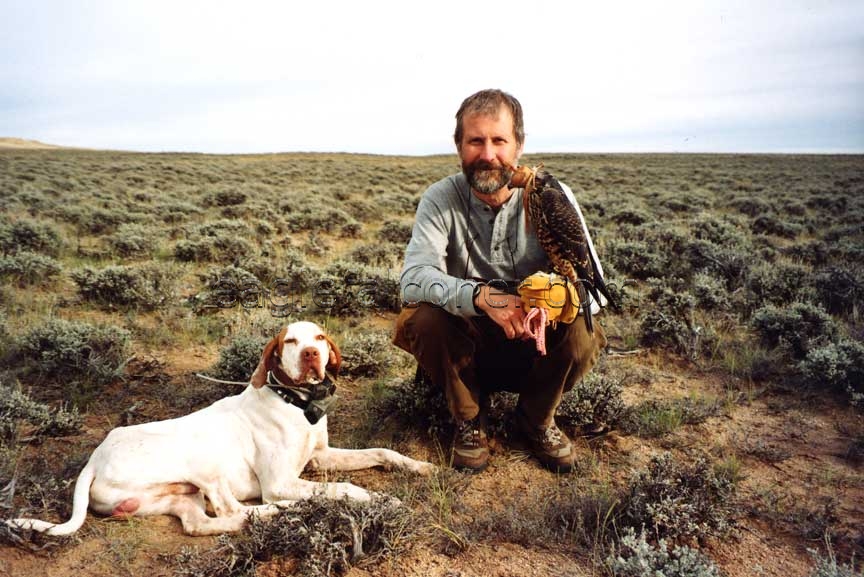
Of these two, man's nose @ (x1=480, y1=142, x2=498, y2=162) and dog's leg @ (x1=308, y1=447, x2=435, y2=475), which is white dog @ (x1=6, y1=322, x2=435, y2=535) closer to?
dog's leg @ (x1=308, y1=447, x2=435, y2=475)

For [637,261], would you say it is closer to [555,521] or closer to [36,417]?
[555,521]

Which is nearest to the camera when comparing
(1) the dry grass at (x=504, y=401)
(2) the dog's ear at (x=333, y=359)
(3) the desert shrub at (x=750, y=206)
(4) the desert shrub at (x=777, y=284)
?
(1) the dry grass at (x=504, y=401)

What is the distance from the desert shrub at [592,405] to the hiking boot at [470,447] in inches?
27.9

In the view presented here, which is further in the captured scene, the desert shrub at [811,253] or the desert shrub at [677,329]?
the desert shrub at [811,253]

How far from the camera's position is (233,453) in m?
2.80

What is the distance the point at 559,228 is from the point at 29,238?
901 cm

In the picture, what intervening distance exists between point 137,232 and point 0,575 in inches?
317

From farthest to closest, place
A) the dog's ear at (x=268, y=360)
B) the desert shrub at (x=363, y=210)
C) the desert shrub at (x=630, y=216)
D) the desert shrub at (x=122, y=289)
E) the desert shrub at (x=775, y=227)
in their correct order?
1. the desert shrub at (x=363, y=210)
2. the desert shrub at (x=630, y=216)
3. the desert shrub at (x=775, y=227)
4. the desert shrub at (x=122, y=289)
5. the dog's ear at (x=268, y=360)

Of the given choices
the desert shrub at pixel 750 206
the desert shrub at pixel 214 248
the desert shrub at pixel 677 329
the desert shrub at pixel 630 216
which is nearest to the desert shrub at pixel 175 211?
the desert shrub at pixel 214 248

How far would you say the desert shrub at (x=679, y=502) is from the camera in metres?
2.45

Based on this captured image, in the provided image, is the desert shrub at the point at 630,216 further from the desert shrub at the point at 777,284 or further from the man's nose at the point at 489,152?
the man's nose at the point at 489,152

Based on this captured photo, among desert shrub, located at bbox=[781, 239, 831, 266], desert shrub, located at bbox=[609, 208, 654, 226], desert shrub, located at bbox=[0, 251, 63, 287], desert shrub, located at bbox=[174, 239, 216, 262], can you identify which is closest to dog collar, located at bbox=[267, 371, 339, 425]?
desert shrub, located at bbox=[0, 251, 63, 287]

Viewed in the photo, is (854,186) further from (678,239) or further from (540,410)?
(540,410)

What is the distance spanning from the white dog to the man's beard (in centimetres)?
127
